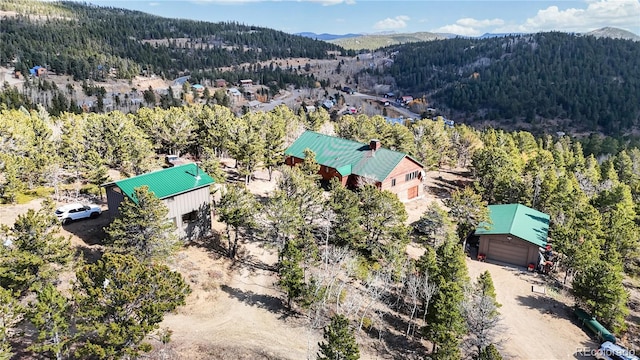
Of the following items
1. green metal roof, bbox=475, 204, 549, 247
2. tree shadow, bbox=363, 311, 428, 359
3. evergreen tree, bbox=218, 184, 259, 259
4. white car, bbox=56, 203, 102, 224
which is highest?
evergreen tree, bbox=218, 184, 259, 259

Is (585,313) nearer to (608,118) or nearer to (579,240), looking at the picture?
(579,240)

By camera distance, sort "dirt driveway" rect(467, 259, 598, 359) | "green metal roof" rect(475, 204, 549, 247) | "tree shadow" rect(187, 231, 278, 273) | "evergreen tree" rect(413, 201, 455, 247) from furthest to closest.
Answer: "green metal roof" rect(475, 204, 549, 247) → "evergreen tree" rect(413, 201, 455, 247) → "tree shadow" rect(187, 231, 278, 273) → "dirt driveway" rect(467, 259, 598, 359)

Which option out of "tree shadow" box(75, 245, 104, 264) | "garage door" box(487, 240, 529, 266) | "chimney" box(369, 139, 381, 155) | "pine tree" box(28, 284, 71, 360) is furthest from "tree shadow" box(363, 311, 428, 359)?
"chimney" box(369, 139, 381, 155)

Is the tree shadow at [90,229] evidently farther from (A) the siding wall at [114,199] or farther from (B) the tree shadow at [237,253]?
(B) the tree shadow at [237,253]

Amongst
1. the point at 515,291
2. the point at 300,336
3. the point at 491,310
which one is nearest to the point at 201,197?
the point at 300,336

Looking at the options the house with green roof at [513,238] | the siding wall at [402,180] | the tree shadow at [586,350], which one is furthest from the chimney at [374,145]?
the tree shadow at [586,350]

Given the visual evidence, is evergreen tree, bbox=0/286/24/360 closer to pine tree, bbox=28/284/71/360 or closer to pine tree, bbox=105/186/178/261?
pine tree, bbox=28/284/71/360
